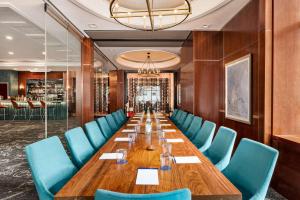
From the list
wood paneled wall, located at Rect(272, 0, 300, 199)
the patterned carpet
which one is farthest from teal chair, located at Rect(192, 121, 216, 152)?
the patterned carpet

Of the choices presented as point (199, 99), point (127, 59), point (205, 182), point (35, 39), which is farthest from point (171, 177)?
point (127, 59)

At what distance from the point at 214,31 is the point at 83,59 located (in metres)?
3.80

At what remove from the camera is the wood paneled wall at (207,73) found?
6.13 meters

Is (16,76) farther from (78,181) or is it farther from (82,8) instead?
(78,181)

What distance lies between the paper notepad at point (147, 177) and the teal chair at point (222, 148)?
1123 mm

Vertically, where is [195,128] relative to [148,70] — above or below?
below

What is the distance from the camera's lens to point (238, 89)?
185 inches

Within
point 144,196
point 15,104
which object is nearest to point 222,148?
point 144,196

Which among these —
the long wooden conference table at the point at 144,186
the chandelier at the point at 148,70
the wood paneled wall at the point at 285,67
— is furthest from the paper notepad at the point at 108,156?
the chandelier at the point at 148,70

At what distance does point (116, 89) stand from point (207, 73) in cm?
884

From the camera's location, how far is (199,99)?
6250 mm

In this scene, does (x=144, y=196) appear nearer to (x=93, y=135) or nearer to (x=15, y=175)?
(x=93, y=135)

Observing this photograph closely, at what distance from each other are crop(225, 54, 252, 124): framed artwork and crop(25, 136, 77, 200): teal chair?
327cm

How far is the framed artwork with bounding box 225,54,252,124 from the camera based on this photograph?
4234 millimetres
